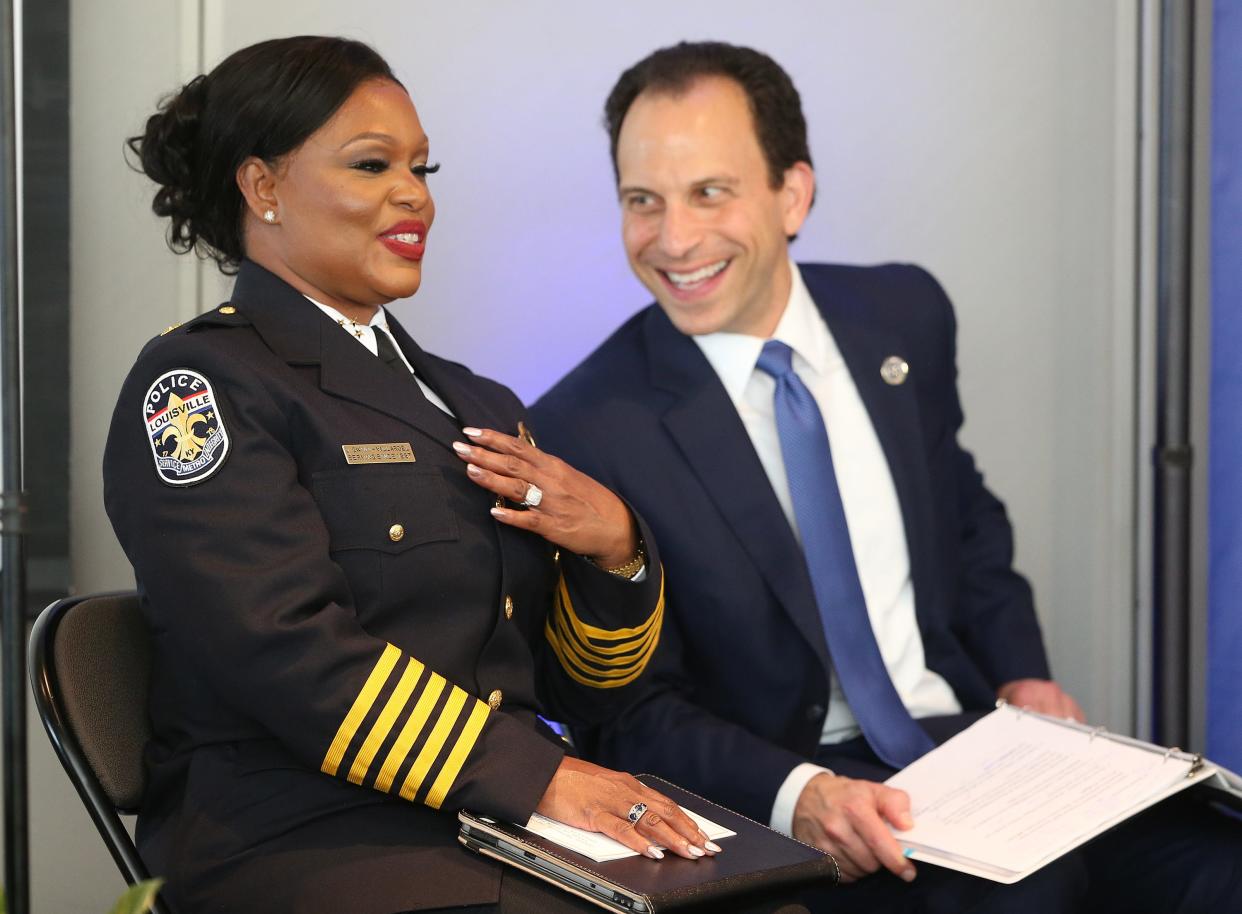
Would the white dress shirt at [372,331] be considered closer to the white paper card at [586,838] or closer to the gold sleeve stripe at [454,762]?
the gold sleeve stripe at [454,762]

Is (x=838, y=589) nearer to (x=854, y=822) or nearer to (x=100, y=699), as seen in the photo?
(x=854, y=822)

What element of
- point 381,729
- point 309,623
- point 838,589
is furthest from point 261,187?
point 838,589

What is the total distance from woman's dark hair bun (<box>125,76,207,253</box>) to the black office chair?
0.52 meters

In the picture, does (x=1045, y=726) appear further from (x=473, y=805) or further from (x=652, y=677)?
(x=473, y=805)

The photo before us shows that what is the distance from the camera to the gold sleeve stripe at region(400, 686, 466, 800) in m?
1.69

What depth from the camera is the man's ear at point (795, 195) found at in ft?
9.00

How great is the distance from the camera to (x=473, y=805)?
5.51ft

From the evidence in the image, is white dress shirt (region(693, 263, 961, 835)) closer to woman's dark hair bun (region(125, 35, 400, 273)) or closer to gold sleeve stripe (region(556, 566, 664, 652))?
gold sleeve stripe (region(556, 566, 664, 652))

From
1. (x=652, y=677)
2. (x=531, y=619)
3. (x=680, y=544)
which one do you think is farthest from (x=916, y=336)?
(x=531, y=619)

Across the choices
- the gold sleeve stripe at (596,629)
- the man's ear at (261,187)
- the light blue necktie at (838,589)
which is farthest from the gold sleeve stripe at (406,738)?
the light blue necktie at (838,589)

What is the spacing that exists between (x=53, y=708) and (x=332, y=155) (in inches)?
29.5

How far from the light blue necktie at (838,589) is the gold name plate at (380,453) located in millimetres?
807

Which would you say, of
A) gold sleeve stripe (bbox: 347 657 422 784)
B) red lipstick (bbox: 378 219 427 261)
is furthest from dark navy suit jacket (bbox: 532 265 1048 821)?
gold sleeve stripe (bbox: 347 657 422 784)

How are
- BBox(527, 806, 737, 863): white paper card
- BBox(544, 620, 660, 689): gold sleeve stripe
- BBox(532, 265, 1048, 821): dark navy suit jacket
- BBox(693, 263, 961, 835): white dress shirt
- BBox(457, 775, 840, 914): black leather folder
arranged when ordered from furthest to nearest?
BBox(693, 263, 961, 835): white dress shirt < BBox(532, 265, 1048, 821): dark navy suit jacket < BBox(544, 620, 660, 689): gold sleeve stripe < BBox(527, 806, 737, 863): white paper card < BBox(457, 775, 840, 914): black leather folder
